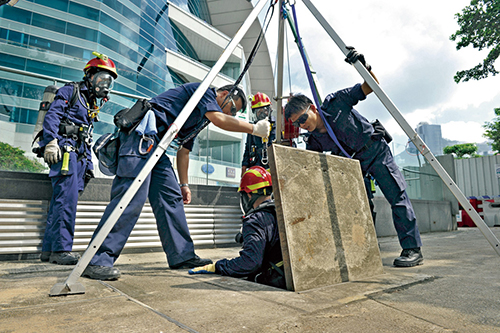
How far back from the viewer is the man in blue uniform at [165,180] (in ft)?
7.36

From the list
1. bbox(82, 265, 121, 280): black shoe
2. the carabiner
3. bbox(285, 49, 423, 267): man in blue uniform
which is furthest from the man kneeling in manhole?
bbox(285, 49, 423, 267): man in blue uniform

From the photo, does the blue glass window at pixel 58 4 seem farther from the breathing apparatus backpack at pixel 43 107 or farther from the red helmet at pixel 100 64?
the red helmet at pixel 100 64

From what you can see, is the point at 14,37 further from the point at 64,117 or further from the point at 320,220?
the point at 320,220

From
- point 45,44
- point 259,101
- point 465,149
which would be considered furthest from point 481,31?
point 465,149

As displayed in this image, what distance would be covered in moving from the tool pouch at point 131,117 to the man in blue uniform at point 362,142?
4.10 feet

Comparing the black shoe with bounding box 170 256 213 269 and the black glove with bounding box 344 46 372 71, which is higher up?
the black glove with bounding box 344 46 372 71

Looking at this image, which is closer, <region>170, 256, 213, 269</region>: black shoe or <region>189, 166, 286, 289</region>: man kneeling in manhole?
<region>189, 166, 286, 289</region>: man kneeling in manhole

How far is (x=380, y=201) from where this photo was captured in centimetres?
685

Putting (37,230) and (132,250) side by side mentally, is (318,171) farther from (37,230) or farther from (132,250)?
(37,230)

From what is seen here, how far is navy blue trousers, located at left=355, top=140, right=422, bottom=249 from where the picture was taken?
9.48ft

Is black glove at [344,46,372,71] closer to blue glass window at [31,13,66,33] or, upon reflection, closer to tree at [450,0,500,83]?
tree at [450,0,500,83]

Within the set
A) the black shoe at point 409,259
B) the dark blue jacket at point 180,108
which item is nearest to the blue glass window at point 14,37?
the dark blue jacket at point 180,108

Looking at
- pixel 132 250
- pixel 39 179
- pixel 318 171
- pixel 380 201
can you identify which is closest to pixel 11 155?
pixel 39 179

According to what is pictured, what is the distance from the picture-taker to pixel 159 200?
2660mm
